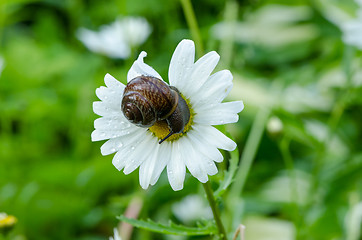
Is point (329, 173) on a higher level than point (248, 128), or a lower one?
lower

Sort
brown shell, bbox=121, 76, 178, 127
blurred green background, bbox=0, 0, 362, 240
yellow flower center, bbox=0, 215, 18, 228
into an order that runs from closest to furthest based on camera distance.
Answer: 1. brown shell, bbox=121, 76, 178, 127
2. yellow flower center, bbox=0, 215, 18, 228
3. blurred green background, bbox=0, 0, 362, 240

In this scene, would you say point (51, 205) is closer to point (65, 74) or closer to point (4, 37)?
point (65, 74)

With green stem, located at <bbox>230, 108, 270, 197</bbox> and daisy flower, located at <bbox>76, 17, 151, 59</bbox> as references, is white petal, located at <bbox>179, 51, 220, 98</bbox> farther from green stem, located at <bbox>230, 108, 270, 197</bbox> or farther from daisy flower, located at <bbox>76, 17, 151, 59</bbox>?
daisy flower, located at <bbox>76, 17, 151, 59</bbox>

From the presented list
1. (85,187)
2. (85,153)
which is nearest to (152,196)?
(85,187)

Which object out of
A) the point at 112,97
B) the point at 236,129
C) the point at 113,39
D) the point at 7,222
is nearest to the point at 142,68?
the point at 112,97

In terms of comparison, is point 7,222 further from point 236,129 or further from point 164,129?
point 236,129

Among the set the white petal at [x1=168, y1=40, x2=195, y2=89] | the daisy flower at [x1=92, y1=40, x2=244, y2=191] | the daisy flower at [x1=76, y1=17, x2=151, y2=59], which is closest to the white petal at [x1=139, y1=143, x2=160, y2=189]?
the daisy flower at [x1=92, y1=40, x2=244, y2=191]
